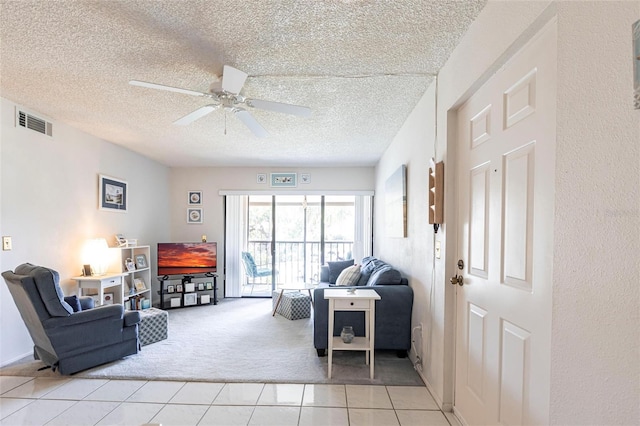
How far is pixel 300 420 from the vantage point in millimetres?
2076

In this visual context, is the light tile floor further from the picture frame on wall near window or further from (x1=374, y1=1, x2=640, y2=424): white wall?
the picture frame on wall near window

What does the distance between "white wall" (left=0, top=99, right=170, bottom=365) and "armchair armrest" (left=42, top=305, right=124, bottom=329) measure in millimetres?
787

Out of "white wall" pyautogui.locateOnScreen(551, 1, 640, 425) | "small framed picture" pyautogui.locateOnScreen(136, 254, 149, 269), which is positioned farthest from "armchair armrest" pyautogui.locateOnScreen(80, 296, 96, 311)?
"white wall" pyautogui.locateOnScreen(551, 1, 640, 425)

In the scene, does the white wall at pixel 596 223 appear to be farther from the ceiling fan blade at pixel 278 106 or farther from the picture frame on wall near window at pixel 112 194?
the picture frame on wall near window at pixel 112 194

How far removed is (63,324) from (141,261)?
227 cm

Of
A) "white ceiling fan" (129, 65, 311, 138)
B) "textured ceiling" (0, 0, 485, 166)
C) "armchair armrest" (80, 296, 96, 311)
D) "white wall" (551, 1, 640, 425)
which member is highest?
"textured ceiling" (0, 0, 485, 166)

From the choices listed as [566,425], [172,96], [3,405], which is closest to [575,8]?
[566,425]

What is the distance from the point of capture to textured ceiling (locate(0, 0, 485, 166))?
1653 mm

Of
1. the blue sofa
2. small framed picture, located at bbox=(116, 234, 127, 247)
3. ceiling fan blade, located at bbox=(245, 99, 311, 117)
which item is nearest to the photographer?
ceiling fan blade, located at bbox=(245, 99, 311, 117)

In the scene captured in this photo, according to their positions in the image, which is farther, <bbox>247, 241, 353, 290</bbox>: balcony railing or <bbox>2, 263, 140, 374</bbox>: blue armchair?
<bbox>247, 241, 353, 290</bbox>: balcony railing

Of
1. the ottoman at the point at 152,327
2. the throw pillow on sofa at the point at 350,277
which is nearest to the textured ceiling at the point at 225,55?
the throw pillow on sofa at the point at 350,277

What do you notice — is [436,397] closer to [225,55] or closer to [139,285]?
[225,55]

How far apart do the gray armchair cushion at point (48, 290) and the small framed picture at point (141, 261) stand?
210cm

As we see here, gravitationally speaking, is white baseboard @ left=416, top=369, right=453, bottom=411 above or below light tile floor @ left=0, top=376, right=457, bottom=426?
above
